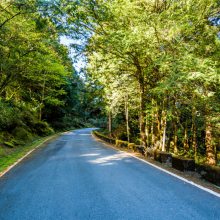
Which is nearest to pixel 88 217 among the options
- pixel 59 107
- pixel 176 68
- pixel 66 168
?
pixel 66 168

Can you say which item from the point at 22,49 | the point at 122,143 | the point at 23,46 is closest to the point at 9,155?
the point at 22,49

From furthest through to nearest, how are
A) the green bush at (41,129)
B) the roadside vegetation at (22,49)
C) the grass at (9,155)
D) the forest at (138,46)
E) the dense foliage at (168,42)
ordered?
the green bush at (41,129) → the grass at (9,155) → the roadside vegetation at (22,49) → the forest at (138,46) → the dense foliage at (168,42)

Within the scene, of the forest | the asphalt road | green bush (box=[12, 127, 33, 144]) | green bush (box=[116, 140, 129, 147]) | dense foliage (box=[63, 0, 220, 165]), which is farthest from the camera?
green bush (box=[12, 127, 33, 144])

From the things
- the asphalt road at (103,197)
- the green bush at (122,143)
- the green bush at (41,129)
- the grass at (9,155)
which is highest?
the green bush at (41,129)

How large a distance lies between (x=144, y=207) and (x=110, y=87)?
1234 cm

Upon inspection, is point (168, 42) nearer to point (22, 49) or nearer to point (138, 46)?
point (138, 46)

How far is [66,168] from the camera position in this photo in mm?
9617

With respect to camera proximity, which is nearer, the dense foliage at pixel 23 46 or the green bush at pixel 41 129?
the dense foliage at pixel 23 46

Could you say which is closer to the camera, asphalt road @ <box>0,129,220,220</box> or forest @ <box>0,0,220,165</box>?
asphalt road @ <box>0,129,220,220</box>

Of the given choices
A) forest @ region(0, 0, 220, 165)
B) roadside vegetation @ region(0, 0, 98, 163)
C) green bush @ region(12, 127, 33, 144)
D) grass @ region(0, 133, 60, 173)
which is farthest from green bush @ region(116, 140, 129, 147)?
green bush @ region(12, 127, 33, 144)

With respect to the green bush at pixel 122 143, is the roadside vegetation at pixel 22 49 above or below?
above

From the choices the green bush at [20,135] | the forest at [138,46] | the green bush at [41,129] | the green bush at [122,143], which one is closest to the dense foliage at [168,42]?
the forest at [138,46]

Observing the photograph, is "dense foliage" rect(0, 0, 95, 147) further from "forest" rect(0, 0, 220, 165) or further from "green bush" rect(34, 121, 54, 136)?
"green bush" rect(34, 121, 54, 136)

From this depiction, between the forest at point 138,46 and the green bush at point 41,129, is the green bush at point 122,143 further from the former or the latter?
the green bush at point 41,129
